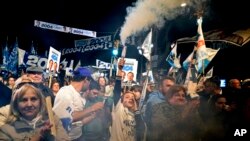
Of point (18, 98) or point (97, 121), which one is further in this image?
point (97, 121)

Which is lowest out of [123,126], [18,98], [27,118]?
[123,126]

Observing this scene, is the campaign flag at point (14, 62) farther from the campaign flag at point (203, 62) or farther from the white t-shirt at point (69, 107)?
the white t-shirt at point (69, 107)

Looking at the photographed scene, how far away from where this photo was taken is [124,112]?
5.08 meters

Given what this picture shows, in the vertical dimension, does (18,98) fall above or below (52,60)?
below

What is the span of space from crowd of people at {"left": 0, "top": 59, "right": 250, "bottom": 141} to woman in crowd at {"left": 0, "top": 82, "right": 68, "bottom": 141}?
0.03 feet

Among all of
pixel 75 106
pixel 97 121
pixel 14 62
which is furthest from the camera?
pixel 14 62

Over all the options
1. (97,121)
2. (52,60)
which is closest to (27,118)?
(97,121)

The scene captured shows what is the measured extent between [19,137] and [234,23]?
12470 millimetres

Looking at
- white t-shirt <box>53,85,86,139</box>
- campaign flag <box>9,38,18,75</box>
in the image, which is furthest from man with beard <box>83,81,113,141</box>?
campaign flag <box>9,38,18,75</box>

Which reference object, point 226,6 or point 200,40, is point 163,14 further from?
point 226,6

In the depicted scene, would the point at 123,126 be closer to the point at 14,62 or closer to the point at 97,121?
the point at 97,121

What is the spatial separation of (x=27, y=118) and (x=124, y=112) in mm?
1803

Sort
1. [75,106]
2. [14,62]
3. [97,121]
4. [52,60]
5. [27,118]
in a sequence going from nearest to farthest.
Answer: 1. [27,118]
2. [75,106]
3. [97,121]
4. [52,60]
5. [14,62]

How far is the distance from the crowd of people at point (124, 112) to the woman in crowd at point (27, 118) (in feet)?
0.03
